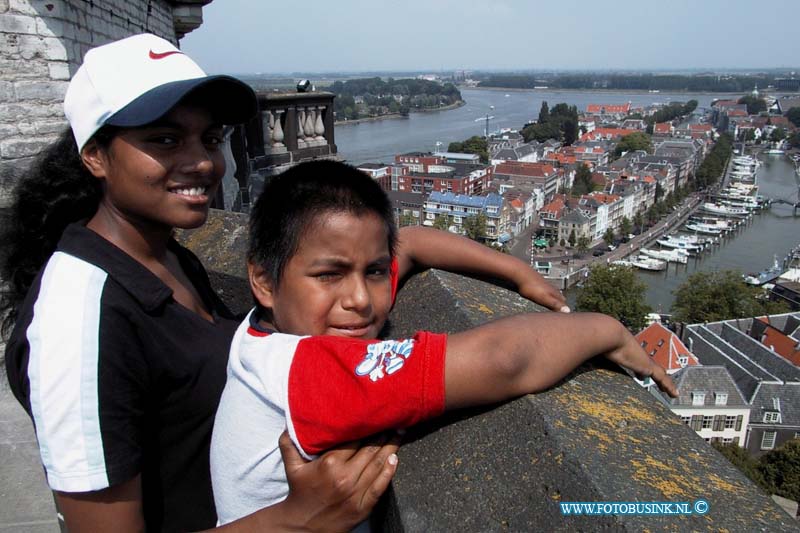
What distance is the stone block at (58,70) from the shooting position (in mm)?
3076

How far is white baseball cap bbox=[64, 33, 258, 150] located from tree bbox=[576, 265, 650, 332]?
74.7 feet

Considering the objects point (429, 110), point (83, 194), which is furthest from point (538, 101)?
point (83, 194)

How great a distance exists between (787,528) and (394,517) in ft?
1.45

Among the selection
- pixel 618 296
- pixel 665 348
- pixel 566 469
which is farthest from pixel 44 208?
pixel 618 296

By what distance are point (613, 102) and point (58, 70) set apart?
125 meters

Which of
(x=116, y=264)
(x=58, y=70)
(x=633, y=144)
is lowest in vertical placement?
(x=633, y=144)

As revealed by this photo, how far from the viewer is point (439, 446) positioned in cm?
79

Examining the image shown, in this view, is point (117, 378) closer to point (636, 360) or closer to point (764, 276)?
point (636, 360)

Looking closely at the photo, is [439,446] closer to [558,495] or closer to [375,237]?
[558,495]

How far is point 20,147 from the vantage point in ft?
10.0

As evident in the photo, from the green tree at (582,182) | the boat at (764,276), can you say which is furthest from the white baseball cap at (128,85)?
the green tree at (582,182)

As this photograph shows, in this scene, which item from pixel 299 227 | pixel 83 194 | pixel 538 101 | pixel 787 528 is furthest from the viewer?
pixel 538 101

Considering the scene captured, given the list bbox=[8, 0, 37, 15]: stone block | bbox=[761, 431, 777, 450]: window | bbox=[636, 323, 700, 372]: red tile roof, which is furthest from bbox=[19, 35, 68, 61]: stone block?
bbox=[761, 431, 777, 450]: window

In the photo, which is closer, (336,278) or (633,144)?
(336,278)
